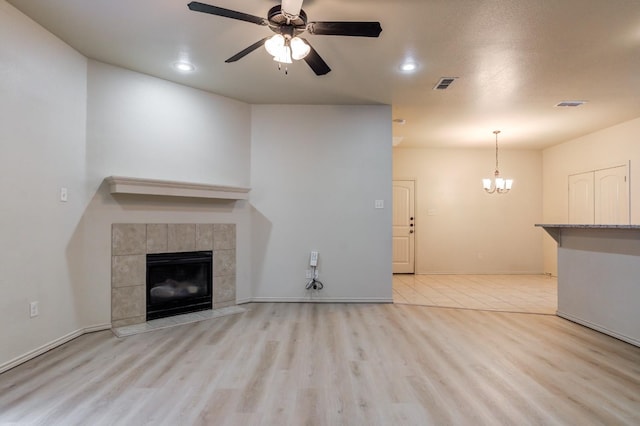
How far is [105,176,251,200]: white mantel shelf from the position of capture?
317 cm

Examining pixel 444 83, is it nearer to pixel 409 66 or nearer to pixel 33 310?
pixel 409 66

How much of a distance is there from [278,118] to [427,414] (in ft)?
12.3

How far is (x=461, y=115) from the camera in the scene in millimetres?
4770

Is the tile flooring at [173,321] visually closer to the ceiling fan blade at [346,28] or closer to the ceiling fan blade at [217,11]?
the ceiling fan blade at [217,11]

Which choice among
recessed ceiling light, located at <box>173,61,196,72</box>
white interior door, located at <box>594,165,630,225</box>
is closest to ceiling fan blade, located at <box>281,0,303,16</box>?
recessed ceiling light, located at <box>173,61,196,72</box>

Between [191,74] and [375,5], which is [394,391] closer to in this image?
[375,5]

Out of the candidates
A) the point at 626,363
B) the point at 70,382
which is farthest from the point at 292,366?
the point at 626,363

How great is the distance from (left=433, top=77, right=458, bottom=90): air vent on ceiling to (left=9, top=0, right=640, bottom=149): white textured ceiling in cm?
7

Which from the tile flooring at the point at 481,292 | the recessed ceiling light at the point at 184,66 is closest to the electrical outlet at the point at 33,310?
the recessed ceiling light at the point at 184,66

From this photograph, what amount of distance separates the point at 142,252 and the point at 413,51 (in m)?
3.38

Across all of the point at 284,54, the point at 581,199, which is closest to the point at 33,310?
the point at 284,54

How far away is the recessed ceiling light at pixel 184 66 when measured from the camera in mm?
3273

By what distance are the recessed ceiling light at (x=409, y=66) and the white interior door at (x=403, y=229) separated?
3.66m

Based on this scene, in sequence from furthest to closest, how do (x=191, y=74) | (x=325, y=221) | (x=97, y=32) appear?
1. (x=325, y=221)
2. (x=191, y=74)
3. (x=97, y=32)
